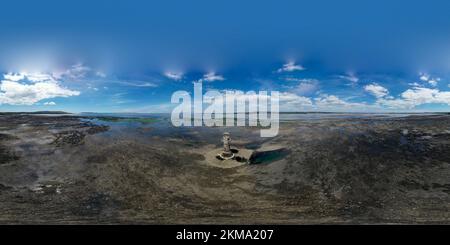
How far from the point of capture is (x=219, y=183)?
74.6 feet

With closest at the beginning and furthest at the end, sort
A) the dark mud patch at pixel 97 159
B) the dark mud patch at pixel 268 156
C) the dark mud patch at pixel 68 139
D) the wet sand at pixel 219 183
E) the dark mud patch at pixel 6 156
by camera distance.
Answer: the wet sand at pixel 219 183 → the dark mud patch at pixel 6 156 → the dark mud patch at pixel 97 159 → the dark mud patch at pixel 268 156 → the dark mud patch at pixel 68 139

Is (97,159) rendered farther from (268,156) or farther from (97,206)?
(268,156)

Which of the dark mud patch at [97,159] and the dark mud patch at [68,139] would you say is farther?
the dark mud patch at [68,139]

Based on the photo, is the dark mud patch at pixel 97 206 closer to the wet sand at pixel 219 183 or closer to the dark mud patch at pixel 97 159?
the wet sand at pixel 219 183

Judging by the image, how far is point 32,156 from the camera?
95.9 feet

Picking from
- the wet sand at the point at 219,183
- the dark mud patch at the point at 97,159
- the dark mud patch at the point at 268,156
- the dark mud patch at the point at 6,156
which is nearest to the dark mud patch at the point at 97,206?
the wet sand at the point at 219,183

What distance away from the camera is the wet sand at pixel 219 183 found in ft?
55.1

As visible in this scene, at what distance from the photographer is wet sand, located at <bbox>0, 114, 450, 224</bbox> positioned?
55.1 ft

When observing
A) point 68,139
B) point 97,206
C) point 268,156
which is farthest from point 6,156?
point 268,156

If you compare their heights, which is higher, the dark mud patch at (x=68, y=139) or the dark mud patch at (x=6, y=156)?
the dark mud patch at (x=68, y=139)

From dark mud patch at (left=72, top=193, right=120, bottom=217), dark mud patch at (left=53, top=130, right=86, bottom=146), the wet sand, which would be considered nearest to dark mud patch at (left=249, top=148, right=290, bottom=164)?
the wet sand

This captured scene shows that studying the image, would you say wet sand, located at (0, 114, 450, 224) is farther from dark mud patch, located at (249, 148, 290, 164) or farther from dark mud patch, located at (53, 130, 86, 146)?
dark mud patch, located at (249, 148, 290, 164)

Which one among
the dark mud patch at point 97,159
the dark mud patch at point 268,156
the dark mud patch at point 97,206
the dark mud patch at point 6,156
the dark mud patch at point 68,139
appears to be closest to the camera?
the dark mud patch at point 97,206

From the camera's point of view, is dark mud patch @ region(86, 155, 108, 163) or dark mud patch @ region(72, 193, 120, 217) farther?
dark mud patch @ region(86, 155, 108, 163)
